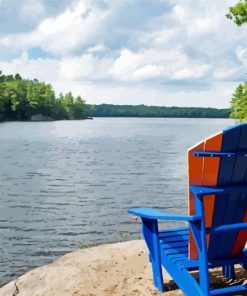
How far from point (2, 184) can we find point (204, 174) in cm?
1878

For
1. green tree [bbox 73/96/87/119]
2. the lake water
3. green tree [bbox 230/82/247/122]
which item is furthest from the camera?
green tree [bbox 73/96/87/119]

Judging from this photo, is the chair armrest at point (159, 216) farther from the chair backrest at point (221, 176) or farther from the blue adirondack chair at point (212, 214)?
the chair backrest at point (221, 176)

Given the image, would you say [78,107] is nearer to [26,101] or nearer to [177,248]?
[26,101]

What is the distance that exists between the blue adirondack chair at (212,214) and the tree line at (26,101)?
112 metres

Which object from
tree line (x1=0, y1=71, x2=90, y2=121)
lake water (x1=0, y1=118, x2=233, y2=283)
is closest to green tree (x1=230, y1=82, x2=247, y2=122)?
lake water (x1=0, y1=118, x2=233, y2=283)

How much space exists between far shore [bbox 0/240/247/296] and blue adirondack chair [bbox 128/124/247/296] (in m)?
0.58

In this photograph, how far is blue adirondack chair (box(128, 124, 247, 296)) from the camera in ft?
13.4

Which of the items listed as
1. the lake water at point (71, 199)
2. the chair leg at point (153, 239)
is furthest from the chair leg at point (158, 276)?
the lake water at point (71, 199)

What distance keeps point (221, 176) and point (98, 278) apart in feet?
7.51

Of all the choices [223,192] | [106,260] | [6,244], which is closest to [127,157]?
[6,244]

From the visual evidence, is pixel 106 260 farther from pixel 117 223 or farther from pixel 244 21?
pixel 244 21

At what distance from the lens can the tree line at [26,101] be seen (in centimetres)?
11844

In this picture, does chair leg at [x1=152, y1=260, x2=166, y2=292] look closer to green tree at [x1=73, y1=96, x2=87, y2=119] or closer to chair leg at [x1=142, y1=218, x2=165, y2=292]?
chair leg at [x1=142, y1=218, x2=165, y2=292]

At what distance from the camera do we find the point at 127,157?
3534cm
